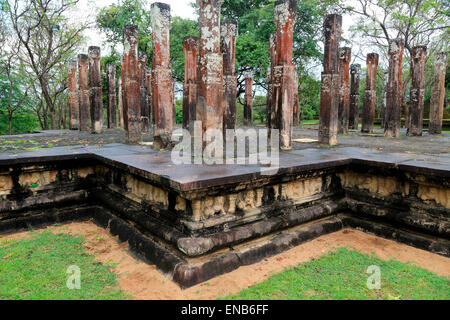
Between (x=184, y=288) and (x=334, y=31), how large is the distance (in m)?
5.84

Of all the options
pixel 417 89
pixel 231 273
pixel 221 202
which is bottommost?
pixel 231 273

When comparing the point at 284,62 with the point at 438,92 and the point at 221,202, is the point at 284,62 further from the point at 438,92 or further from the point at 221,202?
the point at 438,92

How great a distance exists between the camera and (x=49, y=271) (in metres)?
3.17

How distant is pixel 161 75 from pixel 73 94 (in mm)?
8567

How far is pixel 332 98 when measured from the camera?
6.49 m

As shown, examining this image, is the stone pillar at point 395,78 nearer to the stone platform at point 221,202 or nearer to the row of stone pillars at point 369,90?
the row of stone pillars at point 369,90

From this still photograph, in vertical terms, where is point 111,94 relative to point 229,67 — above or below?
below

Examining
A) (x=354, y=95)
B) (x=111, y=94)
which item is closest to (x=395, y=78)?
(x=354, y=95)

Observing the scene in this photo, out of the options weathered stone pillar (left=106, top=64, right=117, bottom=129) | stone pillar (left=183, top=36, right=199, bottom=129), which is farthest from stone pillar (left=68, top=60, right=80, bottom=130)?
stone pillar (left=183, top=36, right=199, bottom=129)

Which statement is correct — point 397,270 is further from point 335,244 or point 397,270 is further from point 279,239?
point 279,239

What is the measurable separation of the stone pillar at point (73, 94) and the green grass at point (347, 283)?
12.4 m

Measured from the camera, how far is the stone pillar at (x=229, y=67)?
8.66 meters

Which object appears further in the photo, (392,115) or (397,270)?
(392,115)

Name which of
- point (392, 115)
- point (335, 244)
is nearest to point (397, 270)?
point (335, 244)
